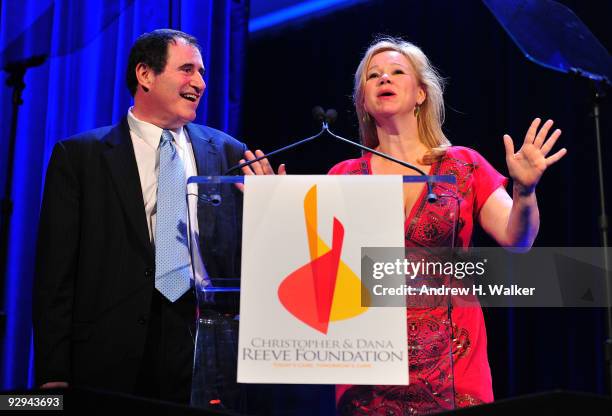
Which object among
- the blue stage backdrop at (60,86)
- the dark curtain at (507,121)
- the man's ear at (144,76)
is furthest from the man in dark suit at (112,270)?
the dark curtain at (507,121)

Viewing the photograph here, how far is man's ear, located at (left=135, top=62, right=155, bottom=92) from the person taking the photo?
237cm

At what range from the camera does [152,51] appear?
240cm

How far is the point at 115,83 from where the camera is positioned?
3.05 meters

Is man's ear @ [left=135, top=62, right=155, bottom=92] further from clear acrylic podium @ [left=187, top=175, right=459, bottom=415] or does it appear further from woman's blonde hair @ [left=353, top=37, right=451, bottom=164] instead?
clear acrylic podium @ [left=187, top=175, right=459, bottom=415]

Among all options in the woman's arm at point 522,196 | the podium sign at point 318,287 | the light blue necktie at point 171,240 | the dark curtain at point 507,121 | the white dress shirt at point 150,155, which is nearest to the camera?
the podium sign at point 318,287

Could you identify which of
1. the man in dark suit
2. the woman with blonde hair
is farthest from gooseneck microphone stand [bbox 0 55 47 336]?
the woman with blonde hair

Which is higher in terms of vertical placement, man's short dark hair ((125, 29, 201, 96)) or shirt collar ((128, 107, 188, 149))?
man's short dark hair ((125, 29, 201, 96))

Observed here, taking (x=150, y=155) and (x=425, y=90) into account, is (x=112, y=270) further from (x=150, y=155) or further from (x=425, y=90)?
(x=425, y=90)

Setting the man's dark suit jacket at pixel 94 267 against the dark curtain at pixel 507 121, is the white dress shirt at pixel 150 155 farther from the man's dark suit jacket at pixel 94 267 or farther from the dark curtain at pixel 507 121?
the dark curtain at pixel 507 121

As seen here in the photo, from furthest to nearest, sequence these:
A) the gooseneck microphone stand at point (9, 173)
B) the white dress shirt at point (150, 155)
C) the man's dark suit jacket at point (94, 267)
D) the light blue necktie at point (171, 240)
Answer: the gooseneck microphone stand at point (9, 173) → the white dress shirt at point (150, 155) → the man's dark suit jacket at point (94, 267) → the light blue necktie at point (171, 240)

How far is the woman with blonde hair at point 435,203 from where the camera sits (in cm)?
129

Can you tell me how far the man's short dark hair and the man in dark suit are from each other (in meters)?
0.25

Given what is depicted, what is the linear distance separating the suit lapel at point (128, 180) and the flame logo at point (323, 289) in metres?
0.80

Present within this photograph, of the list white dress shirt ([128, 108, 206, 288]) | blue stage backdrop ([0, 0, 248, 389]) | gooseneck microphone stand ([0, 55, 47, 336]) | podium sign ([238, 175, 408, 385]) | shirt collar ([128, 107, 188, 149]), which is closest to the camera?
podium sign ([238, 175, 408, 385])
